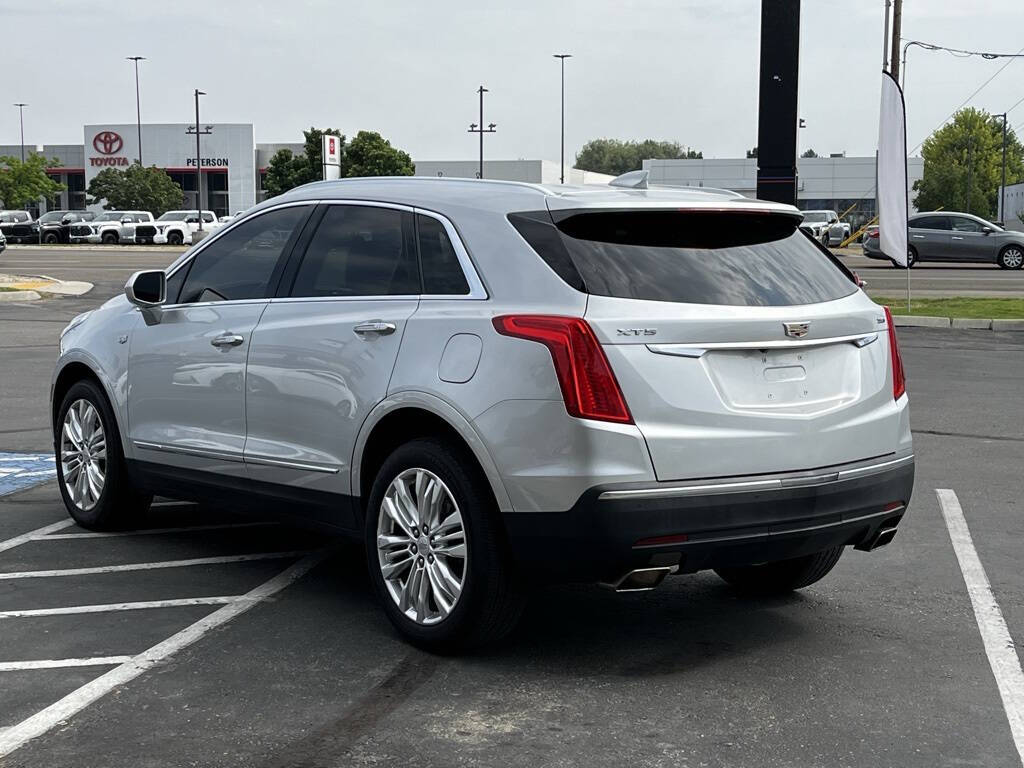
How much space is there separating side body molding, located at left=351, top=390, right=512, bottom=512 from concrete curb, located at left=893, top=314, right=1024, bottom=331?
15.7 meters

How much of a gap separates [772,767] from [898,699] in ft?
2.66

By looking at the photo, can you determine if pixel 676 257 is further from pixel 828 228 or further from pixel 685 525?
pixel 828 228

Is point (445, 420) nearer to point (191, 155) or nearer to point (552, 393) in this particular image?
point (552, 393)

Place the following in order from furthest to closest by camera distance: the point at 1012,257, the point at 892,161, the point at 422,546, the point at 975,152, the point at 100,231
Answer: the point at 975,152 → the point at 100,231 → the point at 1012,257 → the point at 892,161 → the point at 422,546

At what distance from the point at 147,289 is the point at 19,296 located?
2028 centimetres

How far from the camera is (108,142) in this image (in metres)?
94.2

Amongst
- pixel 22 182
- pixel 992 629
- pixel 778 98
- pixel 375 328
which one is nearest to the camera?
pixel 375 328

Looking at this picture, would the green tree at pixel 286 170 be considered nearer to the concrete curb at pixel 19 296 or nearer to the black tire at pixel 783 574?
the concrete curb at pixel 19 296

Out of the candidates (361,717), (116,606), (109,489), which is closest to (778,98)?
(109,489)

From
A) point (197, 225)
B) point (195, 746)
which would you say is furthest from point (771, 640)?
point (197, 225)

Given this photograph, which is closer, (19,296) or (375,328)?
(375,328)

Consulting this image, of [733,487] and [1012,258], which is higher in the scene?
[733,487]

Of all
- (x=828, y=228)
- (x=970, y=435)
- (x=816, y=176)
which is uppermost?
(x=816, y=176)

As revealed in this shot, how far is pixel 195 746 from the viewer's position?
405 cm
